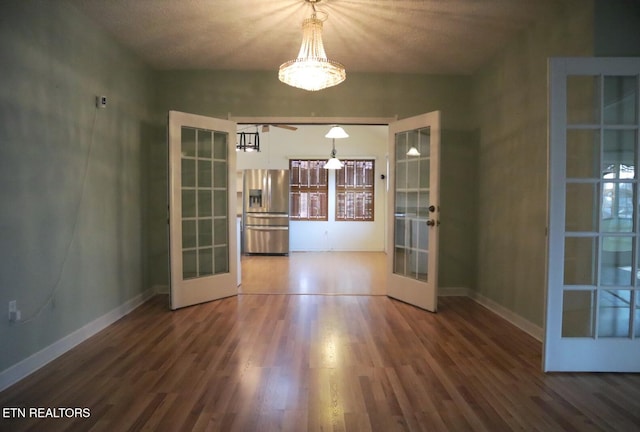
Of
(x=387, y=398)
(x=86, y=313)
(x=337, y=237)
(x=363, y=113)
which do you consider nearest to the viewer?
(x=387, y=398)

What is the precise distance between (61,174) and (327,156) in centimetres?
653

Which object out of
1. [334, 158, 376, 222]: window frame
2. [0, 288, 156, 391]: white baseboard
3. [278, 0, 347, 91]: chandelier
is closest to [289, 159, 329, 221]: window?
[334, 158, 376, 222]: window frame

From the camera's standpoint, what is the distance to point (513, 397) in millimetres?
2137

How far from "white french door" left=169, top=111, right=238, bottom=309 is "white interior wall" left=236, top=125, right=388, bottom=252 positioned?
4.53m

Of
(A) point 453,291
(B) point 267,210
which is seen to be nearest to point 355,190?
(B) point 267,210

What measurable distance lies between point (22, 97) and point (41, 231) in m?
0.86

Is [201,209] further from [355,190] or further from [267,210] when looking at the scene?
[355,190]

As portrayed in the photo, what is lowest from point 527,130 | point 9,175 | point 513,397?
point 513,397

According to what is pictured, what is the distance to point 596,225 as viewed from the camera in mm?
2414

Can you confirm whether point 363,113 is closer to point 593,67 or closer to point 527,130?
point 527,130

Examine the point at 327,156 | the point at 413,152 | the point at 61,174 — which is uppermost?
the point at 327,156

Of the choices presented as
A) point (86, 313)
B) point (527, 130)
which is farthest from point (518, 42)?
point (86, 313)

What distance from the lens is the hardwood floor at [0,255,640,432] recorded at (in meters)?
1.90

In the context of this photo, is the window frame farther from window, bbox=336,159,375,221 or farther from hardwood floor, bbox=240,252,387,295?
hardwood floor, bbox=240,252,387,295
